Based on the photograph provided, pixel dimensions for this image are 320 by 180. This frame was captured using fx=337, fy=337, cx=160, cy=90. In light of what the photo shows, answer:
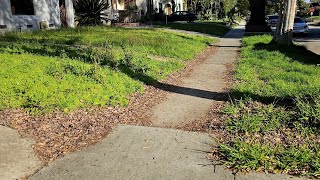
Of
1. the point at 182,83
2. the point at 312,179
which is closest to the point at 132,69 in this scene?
the point at 182,83

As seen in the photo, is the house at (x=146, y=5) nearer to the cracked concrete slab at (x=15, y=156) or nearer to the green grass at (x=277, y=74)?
the green grass at (x=277, y=74)

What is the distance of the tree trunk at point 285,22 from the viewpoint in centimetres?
1426

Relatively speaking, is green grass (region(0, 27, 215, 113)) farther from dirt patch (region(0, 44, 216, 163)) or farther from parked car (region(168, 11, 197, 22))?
parked car (region(168, 11, 197, 22))

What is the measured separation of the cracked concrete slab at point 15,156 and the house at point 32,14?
13.9 m

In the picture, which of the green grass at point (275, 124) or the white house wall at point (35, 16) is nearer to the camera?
the green grass at point (275, 124)

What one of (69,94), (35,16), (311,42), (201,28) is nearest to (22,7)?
(35,16)

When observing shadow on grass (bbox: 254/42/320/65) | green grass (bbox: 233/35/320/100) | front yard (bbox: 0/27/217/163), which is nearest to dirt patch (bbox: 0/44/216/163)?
front yard (bbox: 0/27/217/163)

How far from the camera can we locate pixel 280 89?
7.04m

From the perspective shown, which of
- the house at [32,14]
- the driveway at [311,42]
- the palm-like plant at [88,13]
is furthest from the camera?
the palm-like plant at [88,13]

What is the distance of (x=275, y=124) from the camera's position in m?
5.01

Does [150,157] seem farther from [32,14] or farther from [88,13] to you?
[88,13]

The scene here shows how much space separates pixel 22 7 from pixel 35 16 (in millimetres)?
866

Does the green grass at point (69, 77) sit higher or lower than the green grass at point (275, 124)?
higher

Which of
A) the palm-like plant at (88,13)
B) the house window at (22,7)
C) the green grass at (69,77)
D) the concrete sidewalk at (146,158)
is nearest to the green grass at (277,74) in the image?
the concrete sidewalk at (146,158)
